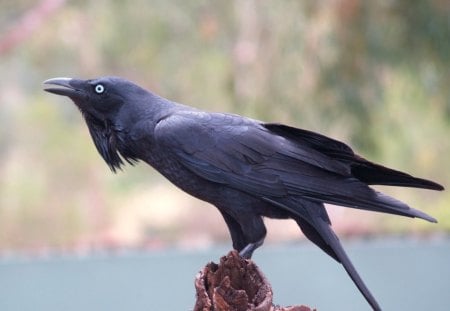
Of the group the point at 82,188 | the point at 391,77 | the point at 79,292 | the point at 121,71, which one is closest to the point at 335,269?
the point at 79,292

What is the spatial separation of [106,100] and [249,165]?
2.03 ft

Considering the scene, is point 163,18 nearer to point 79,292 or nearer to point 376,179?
point 79,292

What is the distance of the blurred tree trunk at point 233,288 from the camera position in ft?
8.96

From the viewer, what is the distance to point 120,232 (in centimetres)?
1093

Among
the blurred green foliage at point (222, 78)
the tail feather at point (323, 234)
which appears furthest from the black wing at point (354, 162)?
the blurred green foliage at point (222, 78)

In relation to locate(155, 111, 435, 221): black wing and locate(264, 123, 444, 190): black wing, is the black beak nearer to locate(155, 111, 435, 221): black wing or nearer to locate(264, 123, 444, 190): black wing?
locate(155, 111, 435, 221): black wing

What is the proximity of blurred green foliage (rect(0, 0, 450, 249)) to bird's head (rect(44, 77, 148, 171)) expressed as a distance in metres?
4.77

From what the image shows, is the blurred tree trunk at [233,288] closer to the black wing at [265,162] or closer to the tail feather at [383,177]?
the black wing at [265,162]

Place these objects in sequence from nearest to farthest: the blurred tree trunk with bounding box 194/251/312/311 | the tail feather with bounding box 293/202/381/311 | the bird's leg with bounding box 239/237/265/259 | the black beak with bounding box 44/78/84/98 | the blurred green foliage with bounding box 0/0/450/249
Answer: the blurred tree trunk with bounding box 194/251/312/311
the tail feather with bounding box 293/202/381/311
the bird's leg with bounding box 239/237/265/259
the black beak with bounding box 44/78/84/98
the blurred green foliage with bounding box 0/0/450/249

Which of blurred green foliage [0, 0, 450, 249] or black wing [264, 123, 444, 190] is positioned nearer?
black wing [264, 123, 444, 190]

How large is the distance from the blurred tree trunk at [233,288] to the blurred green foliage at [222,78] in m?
5.12

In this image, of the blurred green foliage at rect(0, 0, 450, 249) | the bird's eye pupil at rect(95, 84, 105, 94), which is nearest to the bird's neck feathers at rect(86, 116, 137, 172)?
the bird's eye pupil at rect(95, 84, 105, 94)

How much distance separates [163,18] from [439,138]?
3.69 m

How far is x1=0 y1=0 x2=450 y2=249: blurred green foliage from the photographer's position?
7789mm
